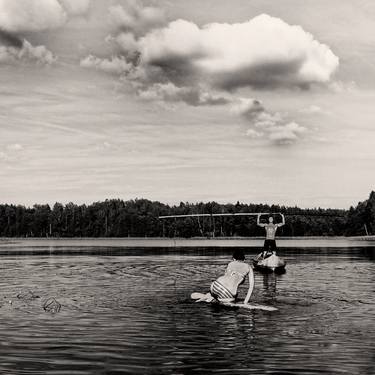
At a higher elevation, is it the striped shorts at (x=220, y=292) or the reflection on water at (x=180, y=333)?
the striped shorts at (x=220, y=292)

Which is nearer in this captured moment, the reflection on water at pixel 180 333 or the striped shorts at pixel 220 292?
the reflection on water at pixel 180 333

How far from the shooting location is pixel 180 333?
17.5 meters

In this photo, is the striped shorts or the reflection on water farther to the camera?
the striped shorts

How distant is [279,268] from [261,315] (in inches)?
Result: 896

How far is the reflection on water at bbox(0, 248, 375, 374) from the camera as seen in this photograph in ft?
44.0

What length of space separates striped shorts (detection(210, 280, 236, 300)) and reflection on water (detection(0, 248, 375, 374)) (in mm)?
536

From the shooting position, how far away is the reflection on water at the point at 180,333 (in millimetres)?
13414

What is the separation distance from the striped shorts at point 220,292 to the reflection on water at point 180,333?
54 centimetres

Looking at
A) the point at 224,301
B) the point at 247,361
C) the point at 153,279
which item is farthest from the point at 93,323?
the point at 153,279

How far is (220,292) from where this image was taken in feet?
75.7

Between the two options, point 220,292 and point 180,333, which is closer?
point 180,333

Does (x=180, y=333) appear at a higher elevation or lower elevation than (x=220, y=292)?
lower

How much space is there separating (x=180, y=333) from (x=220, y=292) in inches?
227

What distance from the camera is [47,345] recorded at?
15.7 meters
